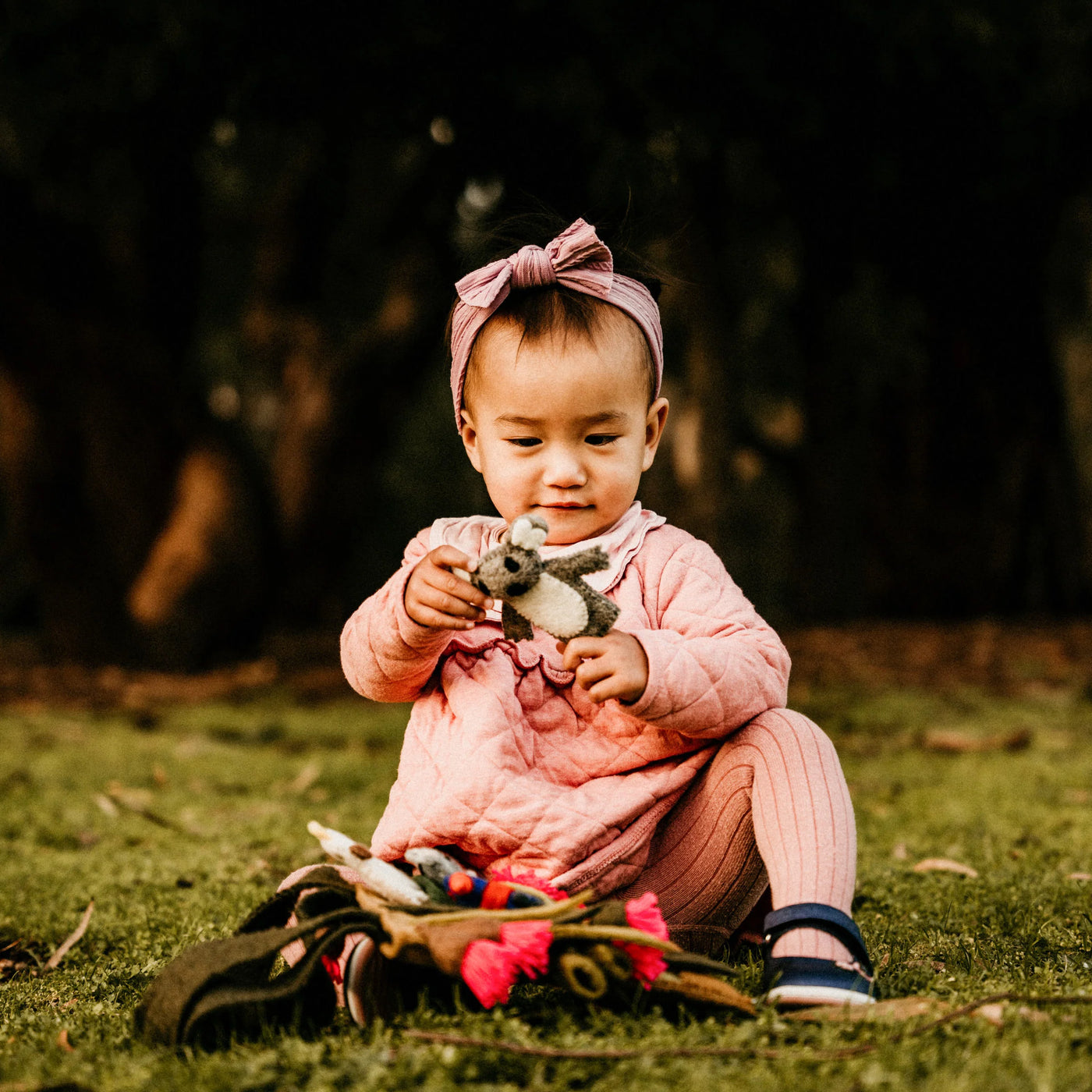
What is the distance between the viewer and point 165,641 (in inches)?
308

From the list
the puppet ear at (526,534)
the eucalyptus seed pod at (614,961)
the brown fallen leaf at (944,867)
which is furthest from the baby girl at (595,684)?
the brown fallen leaf at (944,867)

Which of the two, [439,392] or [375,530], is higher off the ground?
[439,392]

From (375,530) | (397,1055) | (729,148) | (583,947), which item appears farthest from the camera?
(375,530)

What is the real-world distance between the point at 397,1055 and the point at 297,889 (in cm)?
41

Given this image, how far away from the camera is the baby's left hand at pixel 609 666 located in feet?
6.34

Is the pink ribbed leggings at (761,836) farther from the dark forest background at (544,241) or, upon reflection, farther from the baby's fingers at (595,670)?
the dark forest background at (544,241)

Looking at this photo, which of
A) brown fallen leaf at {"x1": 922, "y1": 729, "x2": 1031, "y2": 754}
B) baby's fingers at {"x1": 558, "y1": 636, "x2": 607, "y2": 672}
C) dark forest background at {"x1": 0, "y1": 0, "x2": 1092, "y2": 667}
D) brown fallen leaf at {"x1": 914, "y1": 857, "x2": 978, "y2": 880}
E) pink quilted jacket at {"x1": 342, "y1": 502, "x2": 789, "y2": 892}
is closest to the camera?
baby's fingers at {"x1": 558, "y1": 636, "x2": 607, "y2": 672}

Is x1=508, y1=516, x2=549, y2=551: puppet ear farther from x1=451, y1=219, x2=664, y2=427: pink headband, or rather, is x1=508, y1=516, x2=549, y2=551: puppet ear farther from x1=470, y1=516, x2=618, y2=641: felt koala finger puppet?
x1=451, y1=219, x2=664, y2=427: pink headband

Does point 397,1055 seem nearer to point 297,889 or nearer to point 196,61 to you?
point 297,889

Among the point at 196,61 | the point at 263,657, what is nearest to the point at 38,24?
the point at 196,61

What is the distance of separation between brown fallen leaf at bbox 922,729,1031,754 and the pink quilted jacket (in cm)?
341

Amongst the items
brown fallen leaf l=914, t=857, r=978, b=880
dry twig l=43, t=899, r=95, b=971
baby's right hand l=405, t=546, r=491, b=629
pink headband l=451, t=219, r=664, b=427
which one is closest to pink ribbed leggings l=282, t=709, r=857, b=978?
baby's right hand l=405, t=546, r=491, b=629

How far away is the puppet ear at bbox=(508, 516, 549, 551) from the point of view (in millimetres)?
1897

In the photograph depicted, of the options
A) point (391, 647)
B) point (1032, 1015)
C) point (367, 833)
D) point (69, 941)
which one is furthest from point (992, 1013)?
point (367, 833)
